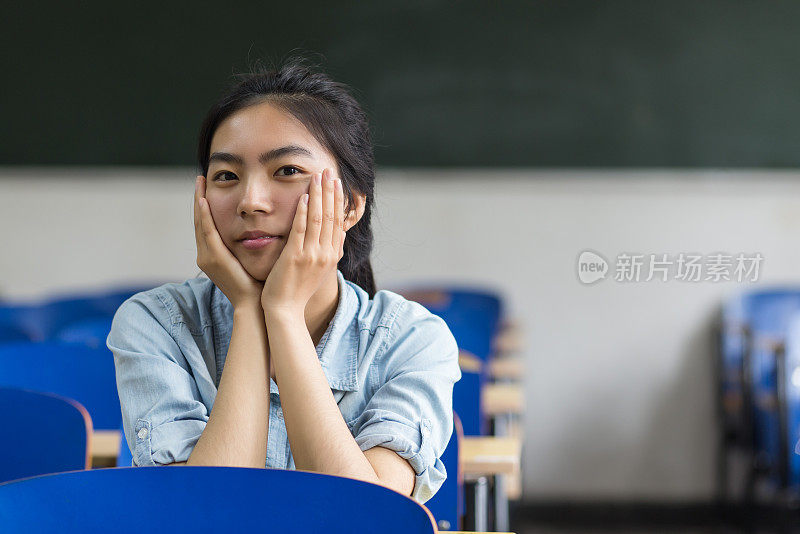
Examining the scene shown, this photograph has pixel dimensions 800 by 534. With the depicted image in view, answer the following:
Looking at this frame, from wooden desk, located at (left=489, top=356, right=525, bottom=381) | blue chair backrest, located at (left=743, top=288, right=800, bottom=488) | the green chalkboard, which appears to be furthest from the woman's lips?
the green chalkboard

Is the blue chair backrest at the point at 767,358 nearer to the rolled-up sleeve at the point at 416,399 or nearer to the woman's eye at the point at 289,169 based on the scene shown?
the rolled-up sleeve at the point at 416,399

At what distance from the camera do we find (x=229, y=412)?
1291 mm

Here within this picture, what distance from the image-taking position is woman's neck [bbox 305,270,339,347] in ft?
4.95

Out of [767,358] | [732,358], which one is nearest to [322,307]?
[767,358]

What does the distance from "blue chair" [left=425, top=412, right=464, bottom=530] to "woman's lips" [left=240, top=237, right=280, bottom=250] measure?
0.47m

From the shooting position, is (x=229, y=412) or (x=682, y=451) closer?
(x=229, y=412)

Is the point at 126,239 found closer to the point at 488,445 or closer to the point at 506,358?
the point at 506,358

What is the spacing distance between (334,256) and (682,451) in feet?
10.6

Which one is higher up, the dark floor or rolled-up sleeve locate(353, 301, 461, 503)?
rolled-up sleeve locate(353, 301, 461, 503)

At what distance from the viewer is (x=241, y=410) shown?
130 cm

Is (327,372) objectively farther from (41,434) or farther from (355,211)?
(41,434)

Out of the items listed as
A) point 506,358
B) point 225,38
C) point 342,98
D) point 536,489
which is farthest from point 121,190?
point 342,98

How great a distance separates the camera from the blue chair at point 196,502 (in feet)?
3.13

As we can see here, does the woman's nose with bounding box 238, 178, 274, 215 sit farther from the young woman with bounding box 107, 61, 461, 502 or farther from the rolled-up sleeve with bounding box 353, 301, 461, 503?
the rolled-up sleeve with bounding box 353, 301, 461, 503
